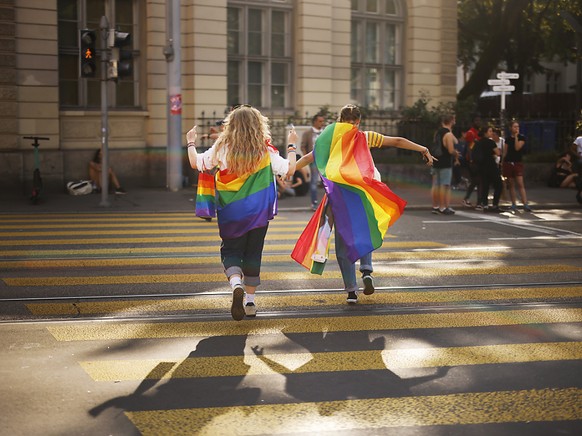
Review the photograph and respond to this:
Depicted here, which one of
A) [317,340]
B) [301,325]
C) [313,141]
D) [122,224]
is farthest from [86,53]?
[317,340]

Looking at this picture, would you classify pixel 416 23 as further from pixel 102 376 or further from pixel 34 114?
pixel 102 376

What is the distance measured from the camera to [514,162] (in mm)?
19516

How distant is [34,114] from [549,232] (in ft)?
38.1

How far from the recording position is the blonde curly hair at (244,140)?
8.10m

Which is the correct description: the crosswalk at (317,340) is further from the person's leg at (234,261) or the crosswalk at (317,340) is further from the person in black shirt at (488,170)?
the person in black shirt at (488,170)

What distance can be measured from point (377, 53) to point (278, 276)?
59.6 feet

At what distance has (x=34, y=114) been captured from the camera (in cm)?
2170

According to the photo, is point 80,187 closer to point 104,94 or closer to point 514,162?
point 104,94

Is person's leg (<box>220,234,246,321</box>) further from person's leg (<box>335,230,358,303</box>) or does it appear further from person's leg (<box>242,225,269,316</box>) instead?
person's leg (<box>335,230,358,303</box>)

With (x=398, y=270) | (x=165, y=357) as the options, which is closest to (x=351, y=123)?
(x=398, y=270)

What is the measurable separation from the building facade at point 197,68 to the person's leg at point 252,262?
13.5 metres

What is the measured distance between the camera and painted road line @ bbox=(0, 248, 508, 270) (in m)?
11.3

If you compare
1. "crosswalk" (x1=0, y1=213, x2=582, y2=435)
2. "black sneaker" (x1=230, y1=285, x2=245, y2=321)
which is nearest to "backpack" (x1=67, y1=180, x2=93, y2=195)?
"crosswalk" (x1=0, y1=213, x2=582, y2=435)

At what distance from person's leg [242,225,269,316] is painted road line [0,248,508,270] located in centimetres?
327
